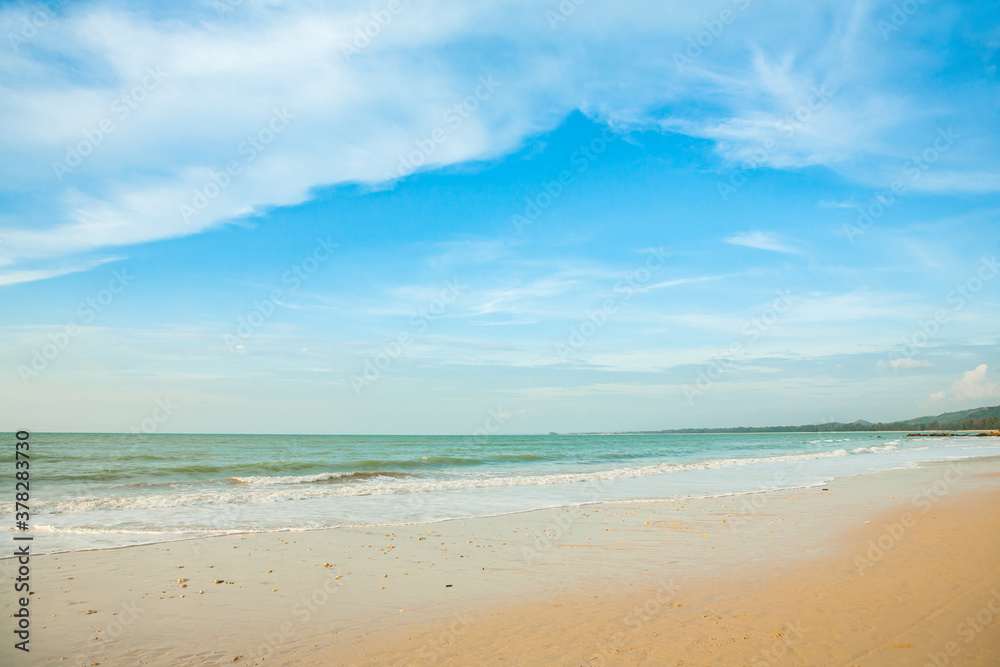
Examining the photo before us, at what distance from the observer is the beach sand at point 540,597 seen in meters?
5.41

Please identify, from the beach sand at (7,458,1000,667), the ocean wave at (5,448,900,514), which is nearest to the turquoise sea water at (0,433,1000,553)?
the ocean wave at (5,448,900,514)

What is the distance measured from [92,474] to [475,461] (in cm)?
2097

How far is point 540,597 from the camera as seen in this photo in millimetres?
7062

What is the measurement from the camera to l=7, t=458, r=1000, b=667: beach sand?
17.7 ft

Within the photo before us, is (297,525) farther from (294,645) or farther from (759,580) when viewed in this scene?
(759,580)

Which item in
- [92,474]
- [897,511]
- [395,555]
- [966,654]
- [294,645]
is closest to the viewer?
[966,654]

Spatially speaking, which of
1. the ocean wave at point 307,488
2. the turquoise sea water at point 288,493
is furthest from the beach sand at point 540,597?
the ocean wave at point 307,488

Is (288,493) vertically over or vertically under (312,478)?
over

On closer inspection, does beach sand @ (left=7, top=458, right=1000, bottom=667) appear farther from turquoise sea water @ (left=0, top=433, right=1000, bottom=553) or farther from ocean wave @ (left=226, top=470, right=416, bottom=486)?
ocean wave @ (left=226, top=470, right=416, bottom=486)

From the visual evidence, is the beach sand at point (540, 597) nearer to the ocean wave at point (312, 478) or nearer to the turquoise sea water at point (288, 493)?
the turquoise sea water at point (288, 493)

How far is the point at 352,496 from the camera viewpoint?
18.3 meters

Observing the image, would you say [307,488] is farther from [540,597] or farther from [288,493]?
[540,597]

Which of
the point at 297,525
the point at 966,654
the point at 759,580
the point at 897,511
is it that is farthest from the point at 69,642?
the point at 897,511

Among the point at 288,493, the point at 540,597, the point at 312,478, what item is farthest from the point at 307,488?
the point at 540,597
